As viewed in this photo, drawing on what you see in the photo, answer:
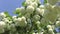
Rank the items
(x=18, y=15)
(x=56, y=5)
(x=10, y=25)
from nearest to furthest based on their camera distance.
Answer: (x=56, y=5)
(x=10, y=25)
(x=18, y=15)

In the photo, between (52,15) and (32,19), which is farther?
(32,19)

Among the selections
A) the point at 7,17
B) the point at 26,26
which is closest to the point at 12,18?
the point at 7,17

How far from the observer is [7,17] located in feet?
9.63

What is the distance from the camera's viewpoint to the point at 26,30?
2812 mm

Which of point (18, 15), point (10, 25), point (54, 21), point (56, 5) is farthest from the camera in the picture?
point (18, 15)

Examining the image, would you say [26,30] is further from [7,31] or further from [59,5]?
[59,5]

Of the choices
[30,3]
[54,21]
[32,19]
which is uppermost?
[30,3]

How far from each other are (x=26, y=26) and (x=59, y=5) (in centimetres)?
67

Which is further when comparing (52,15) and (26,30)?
(26,30)

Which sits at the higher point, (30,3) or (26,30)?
(30,3)

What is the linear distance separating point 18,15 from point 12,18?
12 cm

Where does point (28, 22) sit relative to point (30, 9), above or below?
below

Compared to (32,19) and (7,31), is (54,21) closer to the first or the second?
(32,19)

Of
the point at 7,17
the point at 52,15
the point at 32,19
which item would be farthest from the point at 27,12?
the point at 52,15
